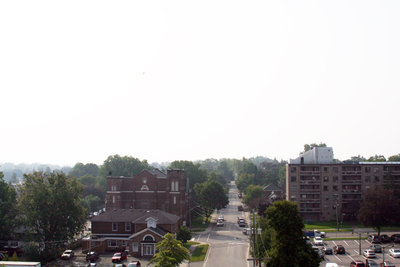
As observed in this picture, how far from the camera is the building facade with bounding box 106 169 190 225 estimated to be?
283ft

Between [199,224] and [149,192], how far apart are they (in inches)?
721

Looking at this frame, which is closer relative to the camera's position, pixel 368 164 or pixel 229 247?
pixel 229 247

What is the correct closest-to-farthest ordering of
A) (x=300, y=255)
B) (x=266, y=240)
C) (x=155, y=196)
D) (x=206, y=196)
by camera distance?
(x=300, y=255) < (x=266, y=240) < (x=155, y=196) < (x=206, y=196)

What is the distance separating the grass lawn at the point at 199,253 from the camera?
60.9 meters

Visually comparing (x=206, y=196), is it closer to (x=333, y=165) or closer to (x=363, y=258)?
(x=333, y=165)

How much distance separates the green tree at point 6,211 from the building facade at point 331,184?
56.5 m

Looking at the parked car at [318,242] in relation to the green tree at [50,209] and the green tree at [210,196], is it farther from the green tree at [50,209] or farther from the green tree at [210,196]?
the green tree at [50,209]

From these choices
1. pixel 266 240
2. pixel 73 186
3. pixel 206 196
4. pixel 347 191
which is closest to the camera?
pixel 266 240

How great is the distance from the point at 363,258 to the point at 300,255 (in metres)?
24.3

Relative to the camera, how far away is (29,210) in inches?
2484

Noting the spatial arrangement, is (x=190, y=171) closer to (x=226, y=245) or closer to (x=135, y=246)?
(x=226, y=245)

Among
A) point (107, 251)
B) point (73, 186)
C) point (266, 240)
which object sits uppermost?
point (73, 186)

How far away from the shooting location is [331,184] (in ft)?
310

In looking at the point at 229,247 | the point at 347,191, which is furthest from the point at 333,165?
the point at 229,247
